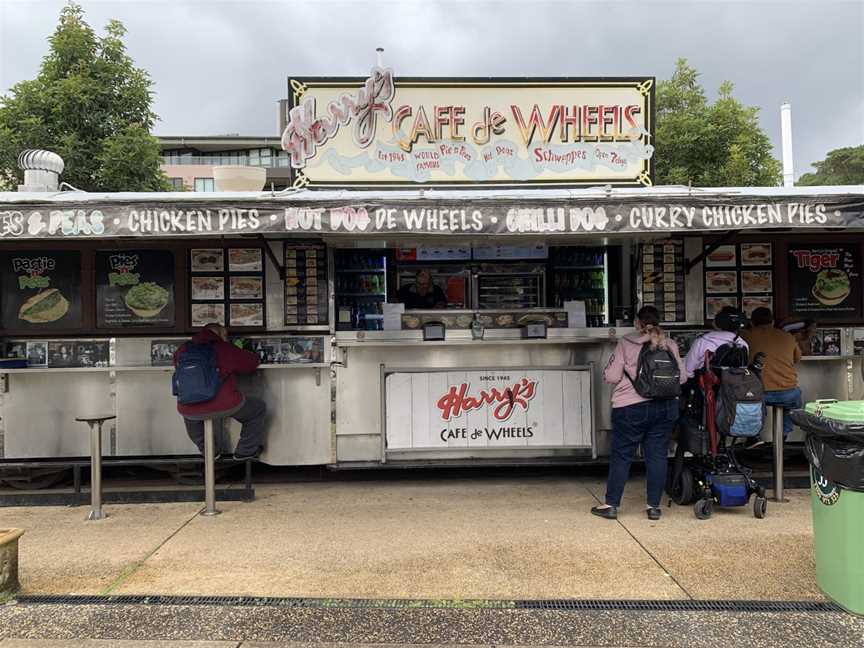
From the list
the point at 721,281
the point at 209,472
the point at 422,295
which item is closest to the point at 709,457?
the point at 721,281

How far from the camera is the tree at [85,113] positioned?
1536cm

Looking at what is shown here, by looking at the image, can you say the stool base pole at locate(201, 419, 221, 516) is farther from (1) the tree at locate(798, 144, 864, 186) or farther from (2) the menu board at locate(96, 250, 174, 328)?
(1) the tree at locate(798, 144, 864, 186)

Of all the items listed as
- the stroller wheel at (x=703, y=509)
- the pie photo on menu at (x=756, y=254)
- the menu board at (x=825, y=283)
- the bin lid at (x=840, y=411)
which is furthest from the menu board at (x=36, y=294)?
the menu board at (x=825, y=283)

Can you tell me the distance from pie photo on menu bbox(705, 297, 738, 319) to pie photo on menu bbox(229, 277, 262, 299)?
4.63 metres

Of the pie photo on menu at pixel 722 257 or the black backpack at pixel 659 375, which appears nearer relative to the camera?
the black backpack at pixel 659 375

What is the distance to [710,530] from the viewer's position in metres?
4.85

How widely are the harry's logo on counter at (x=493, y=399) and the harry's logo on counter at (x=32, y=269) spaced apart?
4234 mm

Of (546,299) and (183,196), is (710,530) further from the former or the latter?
(183,196)

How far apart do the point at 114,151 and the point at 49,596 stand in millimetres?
14153

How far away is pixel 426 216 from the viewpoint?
489 centimetres

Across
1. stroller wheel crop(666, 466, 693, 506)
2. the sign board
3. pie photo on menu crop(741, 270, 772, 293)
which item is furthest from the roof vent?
pie photo on menu crop(741, 270, 772, 293)

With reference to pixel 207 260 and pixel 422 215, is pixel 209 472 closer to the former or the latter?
pixel 207 260

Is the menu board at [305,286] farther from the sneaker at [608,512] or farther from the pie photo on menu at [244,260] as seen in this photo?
the sneaker at [608,512]

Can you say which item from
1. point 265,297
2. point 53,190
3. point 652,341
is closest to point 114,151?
point 53,190
